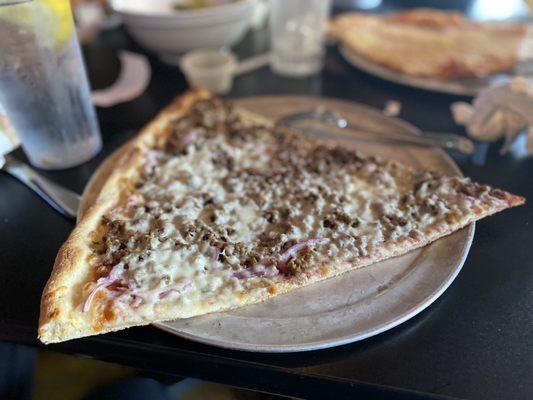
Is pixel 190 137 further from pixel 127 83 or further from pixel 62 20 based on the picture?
pixel 127 83

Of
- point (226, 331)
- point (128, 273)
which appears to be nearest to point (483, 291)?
point (226, 331)

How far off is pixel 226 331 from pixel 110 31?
1.74m

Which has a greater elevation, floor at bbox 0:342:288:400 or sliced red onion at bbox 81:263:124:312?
sliced red onion at bbox 81:263:124:312

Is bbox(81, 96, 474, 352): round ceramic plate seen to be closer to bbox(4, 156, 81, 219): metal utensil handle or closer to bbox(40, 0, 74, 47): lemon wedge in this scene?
bbox(4, 156, 81, 219): metal utensil handle

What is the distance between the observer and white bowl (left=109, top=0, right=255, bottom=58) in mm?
1504

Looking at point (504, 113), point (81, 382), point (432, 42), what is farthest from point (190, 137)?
point (432, 42)

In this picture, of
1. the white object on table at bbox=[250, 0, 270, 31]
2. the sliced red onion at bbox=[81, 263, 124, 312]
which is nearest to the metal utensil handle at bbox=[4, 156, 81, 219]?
the sliced red onion at bbox=[81, 263, 124, 312]

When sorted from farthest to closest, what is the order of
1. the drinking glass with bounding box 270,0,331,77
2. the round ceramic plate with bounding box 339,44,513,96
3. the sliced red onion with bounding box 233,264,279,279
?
the drinking glass with bounding box 270,0,331,77
the round ceramic plate with bounding box 339,44,513,96
the sliced red onion with bounding box 233,264,279,279

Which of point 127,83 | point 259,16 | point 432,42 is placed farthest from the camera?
point 259,16

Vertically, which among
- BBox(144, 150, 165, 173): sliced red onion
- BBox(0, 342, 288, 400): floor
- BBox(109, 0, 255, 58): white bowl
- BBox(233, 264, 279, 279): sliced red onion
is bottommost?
BBox(0, 342, 288, 400): floor

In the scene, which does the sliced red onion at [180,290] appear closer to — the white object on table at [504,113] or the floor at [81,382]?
the floor at [81,382]

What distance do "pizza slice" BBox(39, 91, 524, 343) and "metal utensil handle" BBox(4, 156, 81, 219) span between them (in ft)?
0.31

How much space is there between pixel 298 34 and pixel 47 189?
1035 millimetres

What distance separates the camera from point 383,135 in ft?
4.20
